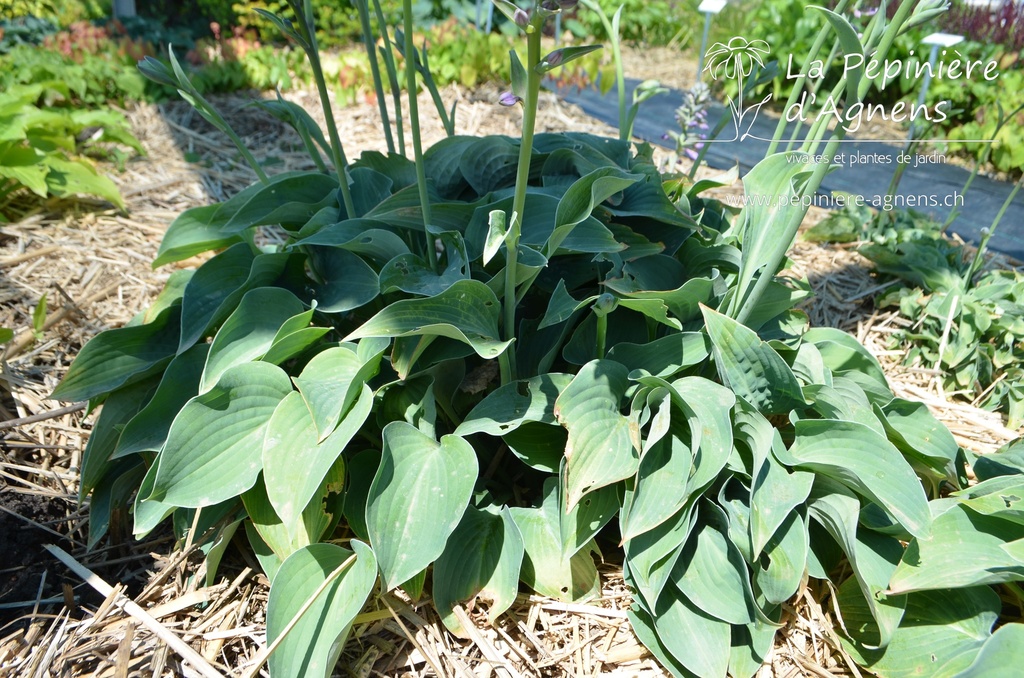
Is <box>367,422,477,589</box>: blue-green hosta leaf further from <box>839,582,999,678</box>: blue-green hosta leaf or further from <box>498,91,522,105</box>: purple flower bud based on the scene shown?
<box>839,582,999,678</box>: blue-green hosta leaf

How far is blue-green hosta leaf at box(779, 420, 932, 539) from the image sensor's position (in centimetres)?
134

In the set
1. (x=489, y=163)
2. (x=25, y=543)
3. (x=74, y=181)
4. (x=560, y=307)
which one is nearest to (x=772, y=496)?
(x=560, y=307)

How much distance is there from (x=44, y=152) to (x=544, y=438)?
2.76m

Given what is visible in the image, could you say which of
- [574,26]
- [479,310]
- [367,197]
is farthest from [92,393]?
[574,26]

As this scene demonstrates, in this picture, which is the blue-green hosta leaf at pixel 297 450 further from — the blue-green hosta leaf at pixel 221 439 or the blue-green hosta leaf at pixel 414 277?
the blue-green hosta leaf at pixel 414 277

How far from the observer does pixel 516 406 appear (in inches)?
60.6

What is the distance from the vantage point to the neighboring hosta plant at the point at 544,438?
137 centimetres

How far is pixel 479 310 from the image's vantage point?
1495 mm

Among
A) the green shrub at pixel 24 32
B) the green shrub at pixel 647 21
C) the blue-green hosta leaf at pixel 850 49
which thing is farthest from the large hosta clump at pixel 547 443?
the green shrub at pixel 647 21

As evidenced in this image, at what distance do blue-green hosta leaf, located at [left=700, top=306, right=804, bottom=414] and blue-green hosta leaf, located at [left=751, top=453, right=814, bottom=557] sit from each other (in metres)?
0.16

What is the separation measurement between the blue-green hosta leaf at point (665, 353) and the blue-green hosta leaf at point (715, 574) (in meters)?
0.33

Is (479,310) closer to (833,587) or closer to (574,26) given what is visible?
(833,587)

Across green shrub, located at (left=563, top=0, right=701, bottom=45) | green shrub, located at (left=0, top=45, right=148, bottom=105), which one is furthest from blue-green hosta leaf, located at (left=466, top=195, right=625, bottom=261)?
green shrub, located at (left=563, top=0, right=701, bottom=45)

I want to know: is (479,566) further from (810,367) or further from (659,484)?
(810,367)
